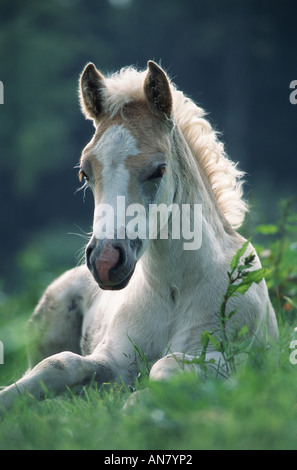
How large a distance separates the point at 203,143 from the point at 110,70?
47.7 ft

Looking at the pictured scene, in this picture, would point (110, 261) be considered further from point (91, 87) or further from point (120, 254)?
point (91, 87)

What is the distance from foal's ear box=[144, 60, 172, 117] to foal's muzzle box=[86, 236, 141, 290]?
914mm

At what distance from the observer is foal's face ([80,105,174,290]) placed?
9.93 ft

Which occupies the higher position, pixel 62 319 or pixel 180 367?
pixel 62 319

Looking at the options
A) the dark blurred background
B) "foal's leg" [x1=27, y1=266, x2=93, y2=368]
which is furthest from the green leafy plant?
the dark blurred background

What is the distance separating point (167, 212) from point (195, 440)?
1668 millimetres

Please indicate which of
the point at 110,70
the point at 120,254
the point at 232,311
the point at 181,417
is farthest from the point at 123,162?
the point at 110,70

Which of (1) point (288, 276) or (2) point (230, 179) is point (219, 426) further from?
(1) point (288, 276)

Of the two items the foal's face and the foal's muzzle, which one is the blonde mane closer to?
the foal's face

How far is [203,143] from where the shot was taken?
4109 millimetres

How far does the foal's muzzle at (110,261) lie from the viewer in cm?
298

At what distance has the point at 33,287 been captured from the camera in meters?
8.31

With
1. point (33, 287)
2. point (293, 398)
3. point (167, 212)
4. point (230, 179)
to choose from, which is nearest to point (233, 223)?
point (230, 179)
